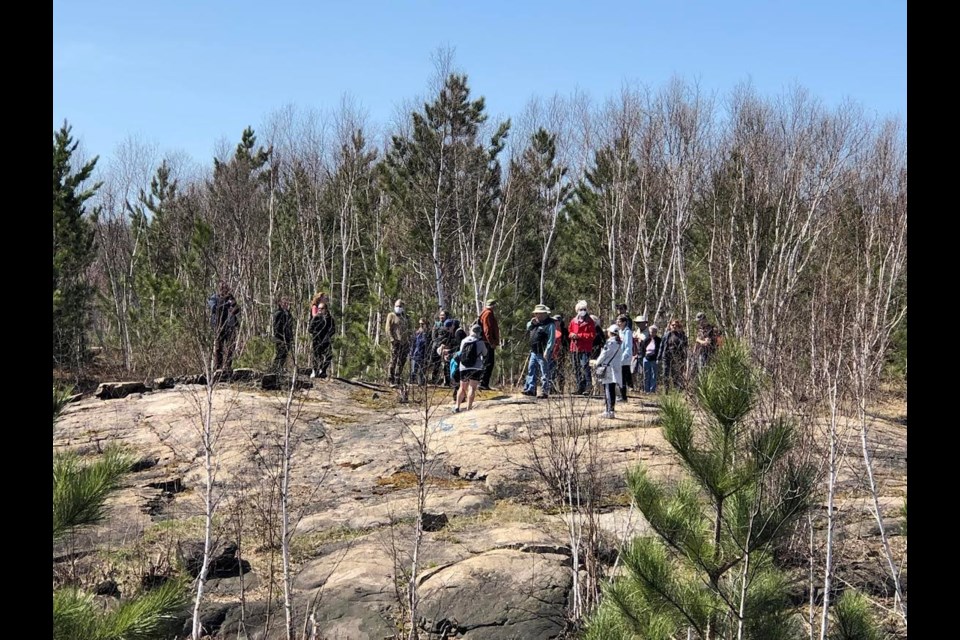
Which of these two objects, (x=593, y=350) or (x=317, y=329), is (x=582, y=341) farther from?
(x=317, y=329)

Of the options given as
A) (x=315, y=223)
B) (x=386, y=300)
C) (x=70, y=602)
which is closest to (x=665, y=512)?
(x=70, y=602)

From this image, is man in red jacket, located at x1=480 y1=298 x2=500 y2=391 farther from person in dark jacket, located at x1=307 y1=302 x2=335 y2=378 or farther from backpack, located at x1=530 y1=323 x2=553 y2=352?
person in dark jacket, located at x1=307 y1=302 x2=335 y2=378

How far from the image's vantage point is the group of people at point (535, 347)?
1341 centimetres

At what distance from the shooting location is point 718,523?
18.9 feet

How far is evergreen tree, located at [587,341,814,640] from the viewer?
5570 millimetres

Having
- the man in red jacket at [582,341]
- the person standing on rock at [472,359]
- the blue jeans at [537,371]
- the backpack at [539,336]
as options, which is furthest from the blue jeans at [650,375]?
the person standing on rock at [472,359]

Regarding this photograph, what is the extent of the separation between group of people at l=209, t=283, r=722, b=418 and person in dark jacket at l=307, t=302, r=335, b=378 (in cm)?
2

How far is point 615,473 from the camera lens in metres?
12.1

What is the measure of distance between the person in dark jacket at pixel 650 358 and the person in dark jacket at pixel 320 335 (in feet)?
21.9

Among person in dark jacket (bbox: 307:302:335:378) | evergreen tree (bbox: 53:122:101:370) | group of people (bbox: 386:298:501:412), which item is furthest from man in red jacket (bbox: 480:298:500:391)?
evergreen tree (bbox: 53:122:101:370)

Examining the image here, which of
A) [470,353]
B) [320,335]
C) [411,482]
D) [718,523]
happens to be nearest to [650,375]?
[470,353]

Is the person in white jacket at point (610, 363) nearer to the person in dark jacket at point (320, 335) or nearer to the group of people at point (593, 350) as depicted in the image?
the group of people at point (593, 350)

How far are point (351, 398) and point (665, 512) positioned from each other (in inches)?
486
